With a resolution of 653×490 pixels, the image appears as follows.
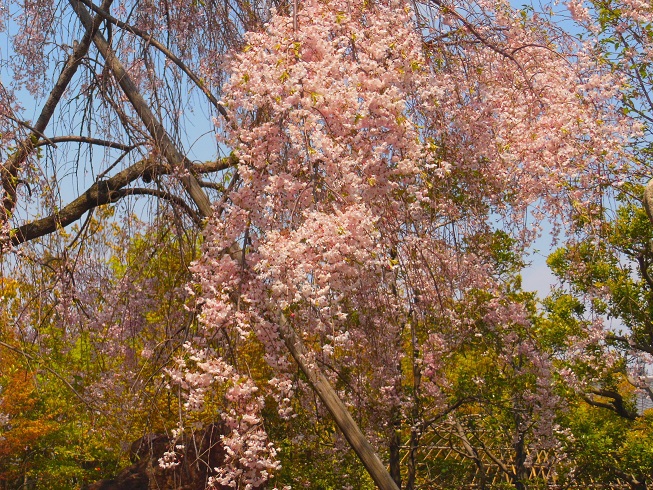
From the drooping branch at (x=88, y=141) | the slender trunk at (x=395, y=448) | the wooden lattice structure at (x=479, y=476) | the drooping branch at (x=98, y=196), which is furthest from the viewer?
the wooden lattice structure at (x=479, y=476)

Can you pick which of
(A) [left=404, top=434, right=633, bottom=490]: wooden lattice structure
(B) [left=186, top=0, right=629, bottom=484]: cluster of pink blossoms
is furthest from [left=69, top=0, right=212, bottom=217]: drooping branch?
(A) [left=404, top=434, right=633, bottom=490]: wooden lattice structure

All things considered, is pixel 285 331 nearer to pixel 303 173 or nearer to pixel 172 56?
pixel 303 173

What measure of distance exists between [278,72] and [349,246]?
0.82 metres

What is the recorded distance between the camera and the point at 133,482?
25.9 ft

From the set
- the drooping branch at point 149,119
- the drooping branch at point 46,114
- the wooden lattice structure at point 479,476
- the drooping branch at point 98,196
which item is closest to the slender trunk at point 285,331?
the drooping branch at point 149,119

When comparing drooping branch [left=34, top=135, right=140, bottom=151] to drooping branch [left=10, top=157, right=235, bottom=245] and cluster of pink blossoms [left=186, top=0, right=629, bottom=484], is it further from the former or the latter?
cluster of pink blossoms [left=186, top=0, right=629, bottom=484]

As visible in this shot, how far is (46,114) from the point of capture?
19.1 ft

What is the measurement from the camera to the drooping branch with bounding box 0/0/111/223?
4414 mm

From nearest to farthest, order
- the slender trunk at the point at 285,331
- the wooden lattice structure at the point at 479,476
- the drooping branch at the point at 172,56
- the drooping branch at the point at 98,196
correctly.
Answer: the slender trunk at the point at 285,331 → the drooping branch at the point at 172,56 → the drooping branch at the point at 98,196 → the wooden lattice structure at the point at 479,476

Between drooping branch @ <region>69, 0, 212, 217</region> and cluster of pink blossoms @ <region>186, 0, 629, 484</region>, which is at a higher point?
drooping branch @ <region>69, 0, 212, 217</region>

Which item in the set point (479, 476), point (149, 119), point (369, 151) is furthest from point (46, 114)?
point (479, 476)

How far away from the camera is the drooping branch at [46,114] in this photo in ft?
14.5

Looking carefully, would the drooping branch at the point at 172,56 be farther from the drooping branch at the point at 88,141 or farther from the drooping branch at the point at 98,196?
the drooping branch at the point at 88,141

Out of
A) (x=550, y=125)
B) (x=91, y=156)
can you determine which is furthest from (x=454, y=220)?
(x=91, y=156)
